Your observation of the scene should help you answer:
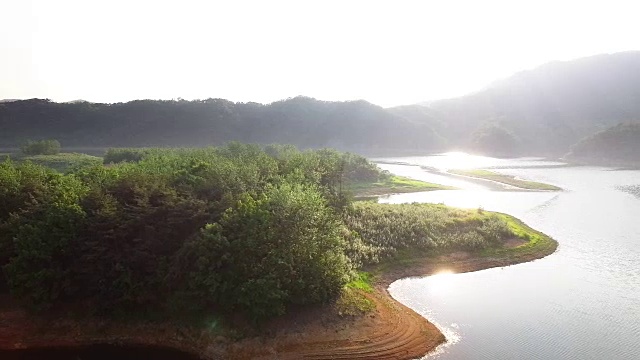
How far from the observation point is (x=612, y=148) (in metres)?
176

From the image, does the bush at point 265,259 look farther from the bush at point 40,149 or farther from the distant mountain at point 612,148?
the distant mountain at point 612,148

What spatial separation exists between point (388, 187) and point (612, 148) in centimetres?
12544

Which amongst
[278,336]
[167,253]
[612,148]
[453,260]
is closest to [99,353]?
[167,253]

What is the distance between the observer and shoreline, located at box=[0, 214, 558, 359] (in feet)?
94.3

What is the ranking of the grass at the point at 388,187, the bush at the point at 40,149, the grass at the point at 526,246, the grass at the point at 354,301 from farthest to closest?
1. the bush at the point at 40,149
2. the grass at the point at 388,187
3. the grass at the point at 526,246
4. the grass at the point at 354,301

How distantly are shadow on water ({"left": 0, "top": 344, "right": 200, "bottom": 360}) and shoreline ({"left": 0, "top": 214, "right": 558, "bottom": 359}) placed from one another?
35cm

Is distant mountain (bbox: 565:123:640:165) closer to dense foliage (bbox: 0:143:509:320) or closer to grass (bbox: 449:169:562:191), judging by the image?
grass (bbox: 449:169:562:191)

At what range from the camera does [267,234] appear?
31.0 m

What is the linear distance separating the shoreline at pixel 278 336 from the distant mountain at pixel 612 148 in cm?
16857

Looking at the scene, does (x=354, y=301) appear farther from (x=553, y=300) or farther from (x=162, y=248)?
(x=553, y=300)

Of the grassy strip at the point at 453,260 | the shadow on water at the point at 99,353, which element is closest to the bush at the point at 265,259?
the shadow on water at the point at 99,353

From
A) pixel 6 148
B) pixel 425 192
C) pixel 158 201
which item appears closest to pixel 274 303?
pixel 158 201

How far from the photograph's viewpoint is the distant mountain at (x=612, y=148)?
168 m

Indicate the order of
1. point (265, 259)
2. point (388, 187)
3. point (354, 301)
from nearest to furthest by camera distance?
point (265, 259), point (354, 301), point (388, 187)
